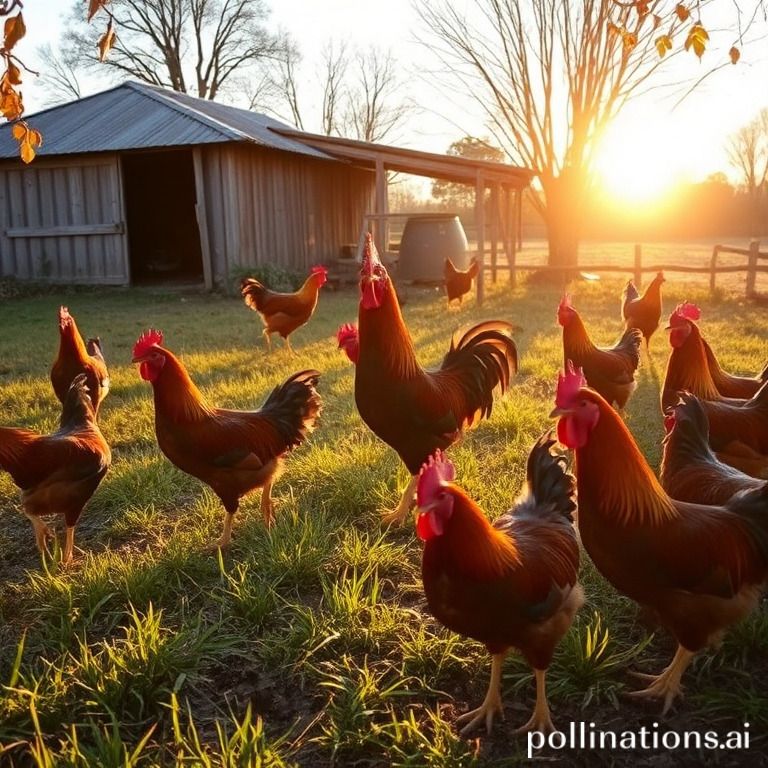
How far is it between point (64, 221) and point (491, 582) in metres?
16.7

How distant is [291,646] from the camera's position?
2758 millimetres

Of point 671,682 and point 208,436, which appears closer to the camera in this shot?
point 671,682

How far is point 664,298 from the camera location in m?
14.2

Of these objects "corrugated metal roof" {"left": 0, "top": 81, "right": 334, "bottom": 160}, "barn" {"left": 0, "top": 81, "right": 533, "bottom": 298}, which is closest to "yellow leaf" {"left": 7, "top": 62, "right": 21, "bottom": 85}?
"barn" {"left": 0, "top": 81, "right": 533, "bottom": 298}

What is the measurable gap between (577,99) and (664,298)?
23.8 ft

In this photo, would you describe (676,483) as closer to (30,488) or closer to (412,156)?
(30,488)

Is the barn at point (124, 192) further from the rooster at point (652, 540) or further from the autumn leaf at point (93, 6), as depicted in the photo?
the rooster at point (652, 540)

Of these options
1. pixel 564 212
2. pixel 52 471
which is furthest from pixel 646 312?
pixel 564 212

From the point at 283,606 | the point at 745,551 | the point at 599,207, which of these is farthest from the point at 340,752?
Answer: the point at 599,207

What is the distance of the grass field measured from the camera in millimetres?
2266

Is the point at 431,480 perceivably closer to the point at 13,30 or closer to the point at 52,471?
the point at 13,30

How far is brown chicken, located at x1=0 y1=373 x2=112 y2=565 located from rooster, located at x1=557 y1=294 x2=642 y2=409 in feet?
12.0

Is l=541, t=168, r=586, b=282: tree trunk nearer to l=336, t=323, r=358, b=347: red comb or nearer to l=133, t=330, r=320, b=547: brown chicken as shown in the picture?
l=336, t=323, r=358, b=347: red comb

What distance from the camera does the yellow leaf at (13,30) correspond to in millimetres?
1773
